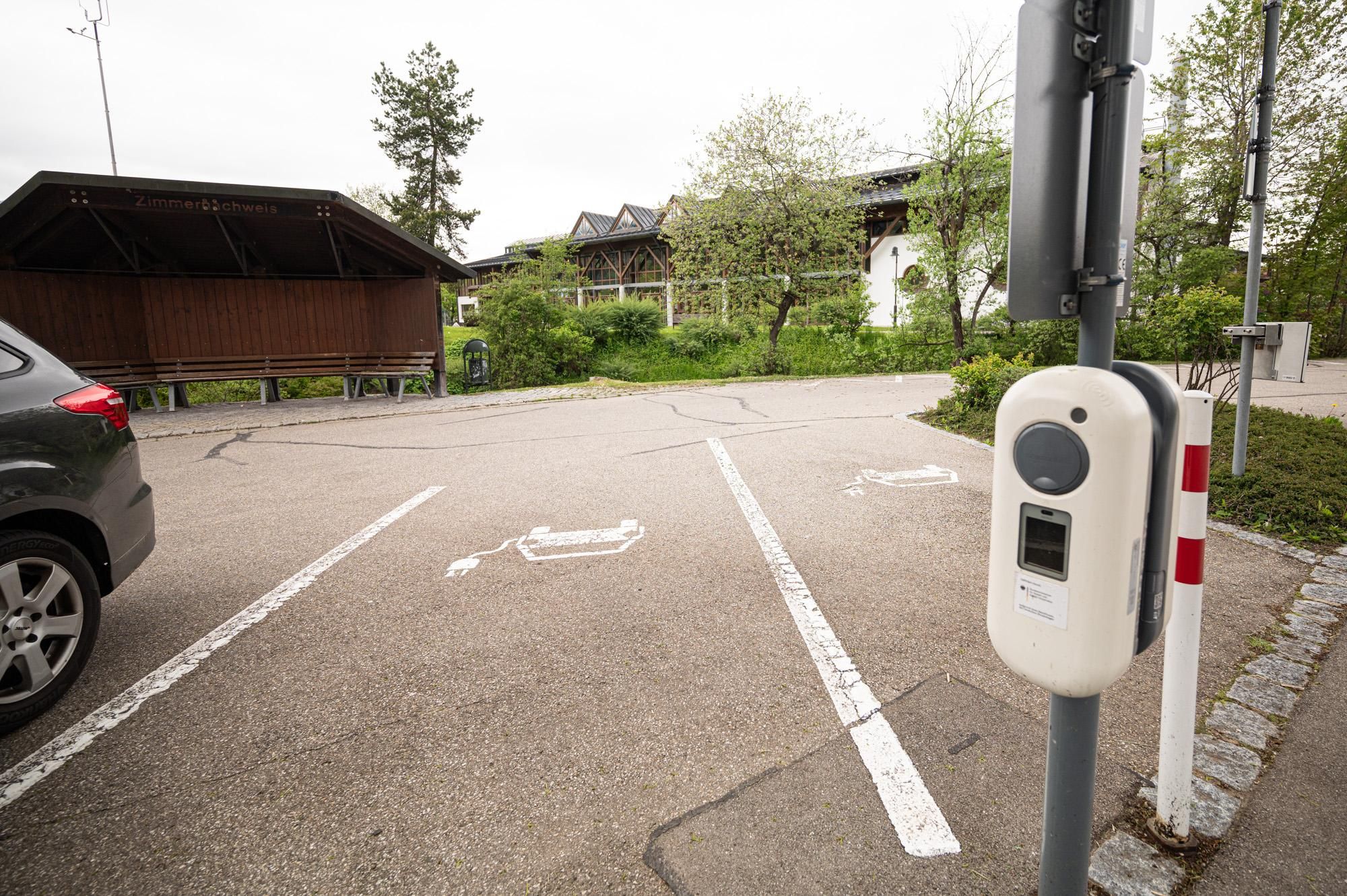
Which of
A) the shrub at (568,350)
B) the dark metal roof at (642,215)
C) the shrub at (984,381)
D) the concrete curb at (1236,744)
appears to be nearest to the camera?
the concrete curb at (1236,744)

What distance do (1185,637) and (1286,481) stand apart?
15.6 ft

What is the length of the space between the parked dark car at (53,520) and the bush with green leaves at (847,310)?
19.1m

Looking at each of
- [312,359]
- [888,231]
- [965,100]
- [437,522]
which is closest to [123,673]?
[437,522]

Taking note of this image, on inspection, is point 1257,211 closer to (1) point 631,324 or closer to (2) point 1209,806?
(2) point 1209,806

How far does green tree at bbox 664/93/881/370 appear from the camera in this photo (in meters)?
19.5

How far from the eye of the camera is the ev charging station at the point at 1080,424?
4.32ft

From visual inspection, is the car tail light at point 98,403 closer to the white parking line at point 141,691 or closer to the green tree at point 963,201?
the white parking line at point 141,691

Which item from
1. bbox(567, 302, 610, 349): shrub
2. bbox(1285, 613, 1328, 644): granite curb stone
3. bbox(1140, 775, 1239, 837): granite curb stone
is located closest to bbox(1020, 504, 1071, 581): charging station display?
bbox(1140, 775, 1239, 837): granite curb stone

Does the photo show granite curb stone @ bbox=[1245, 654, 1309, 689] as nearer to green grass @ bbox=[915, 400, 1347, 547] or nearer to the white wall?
green grass @ bbox=[915, 400, 1347, 547]

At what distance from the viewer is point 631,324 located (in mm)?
25781

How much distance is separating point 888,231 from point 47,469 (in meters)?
32.3

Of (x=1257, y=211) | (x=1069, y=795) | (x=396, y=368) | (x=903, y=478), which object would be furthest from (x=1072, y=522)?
(x=396, y=368)

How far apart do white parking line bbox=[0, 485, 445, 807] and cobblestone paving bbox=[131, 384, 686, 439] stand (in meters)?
7.94

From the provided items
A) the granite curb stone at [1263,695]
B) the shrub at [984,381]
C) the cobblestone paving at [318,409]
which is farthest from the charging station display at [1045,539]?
the cobblestone paving at [318,409]
